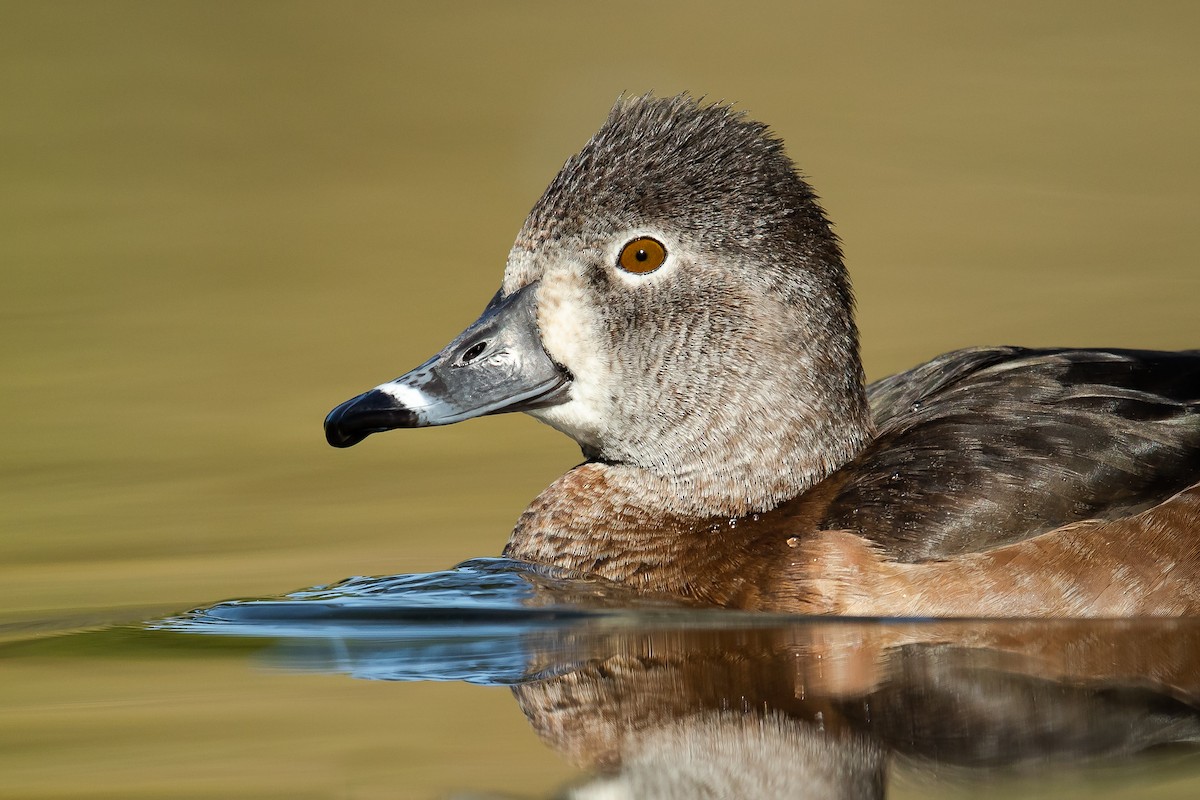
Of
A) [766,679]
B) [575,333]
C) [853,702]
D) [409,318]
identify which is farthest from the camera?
[409,318]

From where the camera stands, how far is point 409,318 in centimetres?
1026

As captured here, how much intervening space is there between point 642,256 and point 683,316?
252 mm

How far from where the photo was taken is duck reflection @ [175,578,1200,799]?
4.00 meters

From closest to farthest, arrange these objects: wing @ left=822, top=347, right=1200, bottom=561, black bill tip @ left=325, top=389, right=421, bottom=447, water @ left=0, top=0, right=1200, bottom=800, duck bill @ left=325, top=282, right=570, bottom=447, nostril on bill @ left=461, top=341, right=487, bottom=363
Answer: water @ left=0, top=0, right=1200, bottom=800, wing @ left=822, top=347, right=1200, bottom=561, black bill tip @ left=325, top=389, right=421, bottom=447, duck bill @ left=325, top=282, right=570, bottom=447, nostril on bill @ left=461, top=341, right=487, bottom=363

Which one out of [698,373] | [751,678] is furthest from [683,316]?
[751,678]

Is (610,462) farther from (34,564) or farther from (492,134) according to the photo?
(492,134)

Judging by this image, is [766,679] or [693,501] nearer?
Result: [766,679]

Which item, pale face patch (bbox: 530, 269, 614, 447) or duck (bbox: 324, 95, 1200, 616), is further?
pale face patch (bbox: 530, 269, 614, 447)

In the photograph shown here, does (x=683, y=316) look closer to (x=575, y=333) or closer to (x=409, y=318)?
(x=575, y=333)

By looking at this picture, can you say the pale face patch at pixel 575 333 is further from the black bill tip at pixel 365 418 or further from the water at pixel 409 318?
the water at pixel 409 318

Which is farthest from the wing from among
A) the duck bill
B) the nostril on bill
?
the nostril on bill

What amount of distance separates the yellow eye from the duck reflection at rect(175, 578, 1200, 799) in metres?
1.11

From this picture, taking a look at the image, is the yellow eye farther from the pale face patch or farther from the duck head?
the pale face patch

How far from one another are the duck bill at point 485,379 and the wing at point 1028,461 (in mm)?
1090
